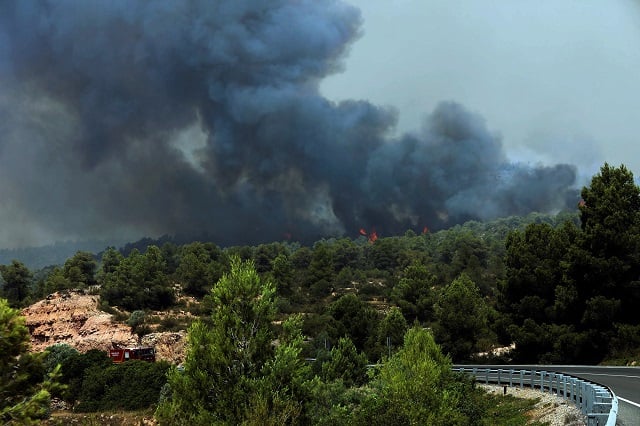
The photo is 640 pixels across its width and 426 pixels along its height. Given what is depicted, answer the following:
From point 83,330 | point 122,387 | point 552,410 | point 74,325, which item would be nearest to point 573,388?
point 552,410

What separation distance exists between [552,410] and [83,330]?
269ft

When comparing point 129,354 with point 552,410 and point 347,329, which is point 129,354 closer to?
point 347,329

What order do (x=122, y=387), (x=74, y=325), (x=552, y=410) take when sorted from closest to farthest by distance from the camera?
(x=552, y=410), (x=122, y=387), (x=74, y=325)

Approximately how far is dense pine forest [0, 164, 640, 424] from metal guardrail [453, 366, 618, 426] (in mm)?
2729

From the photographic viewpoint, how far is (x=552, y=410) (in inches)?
1019

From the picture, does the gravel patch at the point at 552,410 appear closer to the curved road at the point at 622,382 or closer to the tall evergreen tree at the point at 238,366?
the curved road at the point at 622,382

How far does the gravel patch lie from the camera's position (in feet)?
71.4

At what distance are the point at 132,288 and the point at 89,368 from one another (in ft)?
151

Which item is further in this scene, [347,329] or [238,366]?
[347,329]

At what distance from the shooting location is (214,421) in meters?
16.1

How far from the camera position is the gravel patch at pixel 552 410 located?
71.4ft

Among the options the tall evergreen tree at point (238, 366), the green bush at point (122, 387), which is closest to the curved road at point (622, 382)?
the tall evergreen tree at point (238, 366)

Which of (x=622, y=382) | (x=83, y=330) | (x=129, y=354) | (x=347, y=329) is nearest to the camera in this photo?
(x=622, y=382)

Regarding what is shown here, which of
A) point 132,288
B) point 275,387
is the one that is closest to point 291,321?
point 275,387
